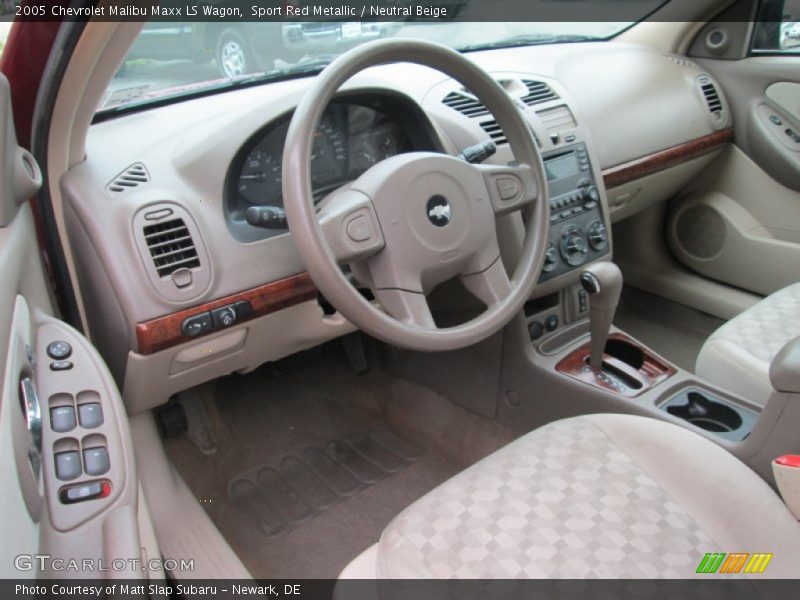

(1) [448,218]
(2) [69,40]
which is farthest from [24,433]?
(1) [448,218]

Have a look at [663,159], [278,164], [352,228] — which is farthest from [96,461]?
[663,159]

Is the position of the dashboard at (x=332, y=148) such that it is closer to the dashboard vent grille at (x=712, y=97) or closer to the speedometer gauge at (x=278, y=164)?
the speedometer gauge at (x=278, y=164)

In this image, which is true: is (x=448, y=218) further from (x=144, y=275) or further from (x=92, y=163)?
(x=92, y=163)

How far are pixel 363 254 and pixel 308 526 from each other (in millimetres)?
Result: 911

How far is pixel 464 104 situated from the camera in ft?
5.96

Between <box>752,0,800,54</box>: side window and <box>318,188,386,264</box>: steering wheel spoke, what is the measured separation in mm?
1867

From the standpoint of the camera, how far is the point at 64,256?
1.37m

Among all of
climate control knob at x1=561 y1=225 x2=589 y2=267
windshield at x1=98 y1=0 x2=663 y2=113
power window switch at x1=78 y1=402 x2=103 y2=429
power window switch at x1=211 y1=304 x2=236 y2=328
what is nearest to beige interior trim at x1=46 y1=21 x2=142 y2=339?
windshield at x1=98 y1=0 x2=663 y2=113

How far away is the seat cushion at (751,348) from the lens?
4.97 ft

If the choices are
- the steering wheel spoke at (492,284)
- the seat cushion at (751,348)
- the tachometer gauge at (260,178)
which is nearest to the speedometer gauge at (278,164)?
the tachometer gauge at (260,178)

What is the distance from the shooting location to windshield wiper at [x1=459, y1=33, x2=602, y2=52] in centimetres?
230

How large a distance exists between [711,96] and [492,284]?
4.96 feet

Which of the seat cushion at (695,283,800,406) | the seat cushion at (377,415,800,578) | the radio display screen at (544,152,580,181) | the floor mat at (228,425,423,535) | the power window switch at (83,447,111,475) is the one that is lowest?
the floor mat at (228,425,423,535)

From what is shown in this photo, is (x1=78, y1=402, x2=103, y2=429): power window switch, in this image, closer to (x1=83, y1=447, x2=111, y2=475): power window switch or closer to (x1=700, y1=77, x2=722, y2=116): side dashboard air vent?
(x1=83, y1=447, x2=111, y2=475): power window switch
